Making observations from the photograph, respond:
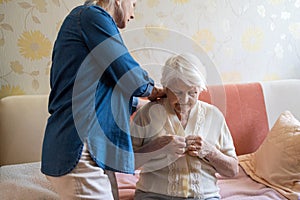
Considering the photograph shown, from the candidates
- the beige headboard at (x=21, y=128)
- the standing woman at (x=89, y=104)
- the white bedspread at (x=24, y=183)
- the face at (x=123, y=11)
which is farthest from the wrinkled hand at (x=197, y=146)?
the beige headboard at (x=21, y=128)

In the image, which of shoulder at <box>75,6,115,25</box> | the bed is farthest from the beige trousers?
the bed

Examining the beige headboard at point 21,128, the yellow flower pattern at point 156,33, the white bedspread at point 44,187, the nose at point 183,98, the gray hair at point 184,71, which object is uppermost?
the yellow flower pattern at point 156,33

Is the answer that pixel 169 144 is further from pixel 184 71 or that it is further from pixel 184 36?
pixel 184 36

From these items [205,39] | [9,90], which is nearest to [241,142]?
[205,39]

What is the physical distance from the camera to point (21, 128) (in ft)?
6.07

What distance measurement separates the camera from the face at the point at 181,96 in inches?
54.6

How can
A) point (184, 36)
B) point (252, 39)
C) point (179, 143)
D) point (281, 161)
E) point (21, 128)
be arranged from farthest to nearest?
point (252, 39) → point (184, 36) → point (21, 128) → point (281, 161) → point (179, 143)

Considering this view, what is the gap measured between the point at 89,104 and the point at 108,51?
17 cm

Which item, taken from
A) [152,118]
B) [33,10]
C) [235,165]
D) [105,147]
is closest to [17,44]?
[33,10]

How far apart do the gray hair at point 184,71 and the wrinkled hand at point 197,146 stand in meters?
0.20

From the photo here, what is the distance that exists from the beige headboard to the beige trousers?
31.9 inches

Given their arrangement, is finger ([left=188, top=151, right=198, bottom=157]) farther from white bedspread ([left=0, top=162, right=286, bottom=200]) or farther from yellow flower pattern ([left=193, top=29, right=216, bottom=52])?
yellow flower pattern ([left=193, top=29, right=216, bottom=52])

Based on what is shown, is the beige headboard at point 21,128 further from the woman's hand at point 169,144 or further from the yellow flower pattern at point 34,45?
the woman's hand at point 169,144

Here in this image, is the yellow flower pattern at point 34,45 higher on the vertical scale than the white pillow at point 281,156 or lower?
higher
